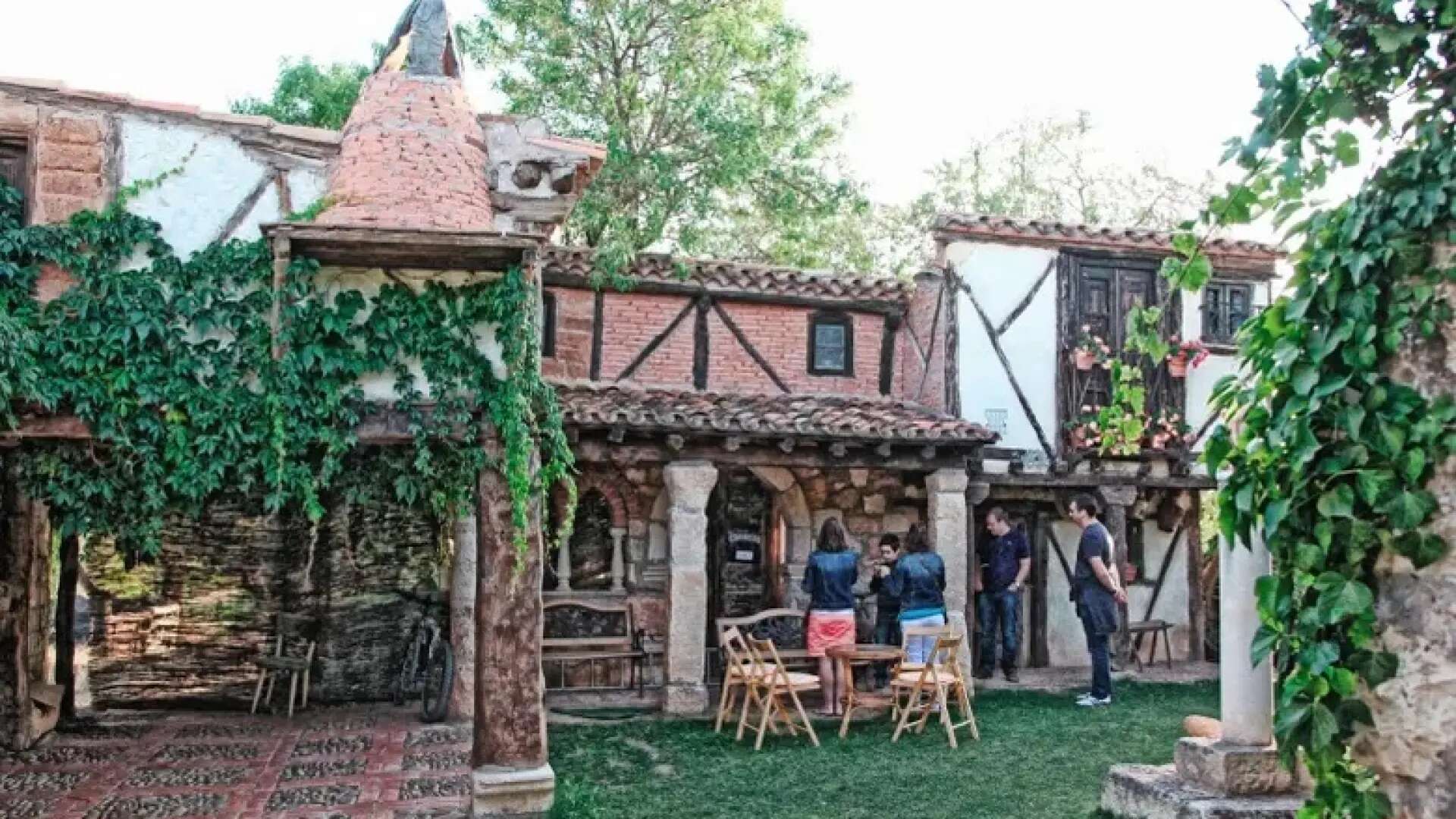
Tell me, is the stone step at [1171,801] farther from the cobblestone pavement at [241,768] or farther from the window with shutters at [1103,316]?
the window with shutters at [1103,316]

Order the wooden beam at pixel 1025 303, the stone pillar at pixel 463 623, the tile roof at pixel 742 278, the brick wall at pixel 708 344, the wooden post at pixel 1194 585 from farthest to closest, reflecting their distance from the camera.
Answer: the wooden post at pixel 1194 585 → the wooden beam at pixel 1025 303 → the brick wall at pixel 708 344 → the tile roof at pixel 742 278 → the stone pillar at pixel 463 623

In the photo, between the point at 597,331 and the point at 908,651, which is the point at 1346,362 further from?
the point at 597,331

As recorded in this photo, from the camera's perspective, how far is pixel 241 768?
26.6 ft

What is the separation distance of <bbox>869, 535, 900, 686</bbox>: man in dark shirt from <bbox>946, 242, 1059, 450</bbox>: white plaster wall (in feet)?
6.30

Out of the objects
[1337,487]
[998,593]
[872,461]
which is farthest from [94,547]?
[1337,487]

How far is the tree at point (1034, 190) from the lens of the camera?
72.5ft

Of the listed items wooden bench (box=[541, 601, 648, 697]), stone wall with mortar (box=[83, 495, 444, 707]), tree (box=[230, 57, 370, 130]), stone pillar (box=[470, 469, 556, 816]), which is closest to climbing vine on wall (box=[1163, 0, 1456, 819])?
stone pillar (box=[470, 469, 556, 816])

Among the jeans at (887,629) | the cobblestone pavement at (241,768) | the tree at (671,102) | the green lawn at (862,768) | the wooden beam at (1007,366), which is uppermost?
the tree at (671,102)

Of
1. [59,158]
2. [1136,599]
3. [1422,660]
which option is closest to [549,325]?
[59,158]

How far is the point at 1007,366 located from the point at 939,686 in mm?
4738

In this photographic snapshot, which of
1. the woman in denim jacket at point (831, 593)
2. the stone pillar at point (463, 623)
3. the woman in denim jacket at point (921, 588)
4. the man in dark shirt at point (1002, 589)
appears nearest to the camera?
the stone pillar at point (463, 623)

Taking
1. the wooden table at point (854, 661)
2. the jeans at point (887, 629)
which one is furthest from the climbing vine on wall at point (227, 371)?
the jeans at point (887, 629)

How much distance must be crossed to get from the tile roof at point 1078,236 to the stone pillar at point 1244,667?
6.86 meters

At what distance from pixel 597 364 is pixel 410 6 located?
4507 mm
